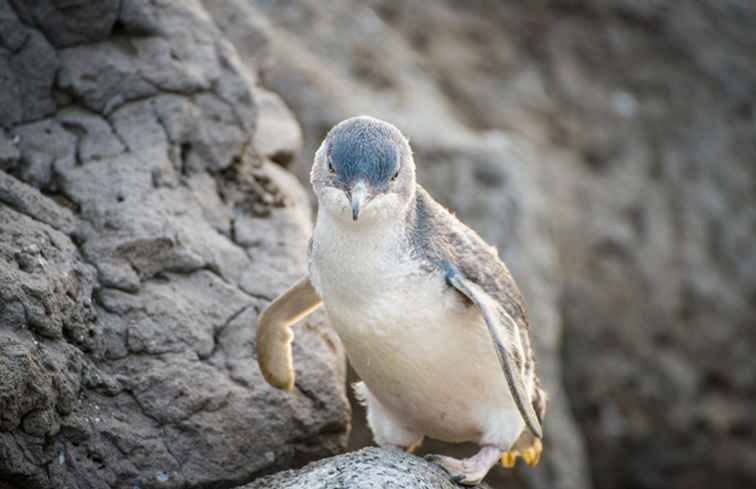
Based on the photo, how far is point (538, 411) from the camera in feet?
19.6

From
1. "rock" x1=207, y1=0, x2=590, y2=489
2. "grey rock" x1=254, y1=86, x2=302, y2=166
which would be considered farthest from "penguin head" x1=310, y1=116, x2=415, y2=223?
"rock" x1=207, y1=0, x2=590, y2=489

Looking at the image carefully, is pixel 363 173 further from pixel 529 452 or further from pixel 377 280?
pixel 529 452

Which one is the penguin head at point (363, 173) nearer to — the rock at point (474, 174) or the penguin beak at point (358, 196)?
the penguin beak at point (358, 196)

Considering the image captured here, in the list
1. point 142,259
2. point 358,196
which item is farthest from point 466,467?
point 142,259

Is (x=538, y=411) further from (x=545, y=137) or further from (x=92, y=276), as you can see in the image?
(x=545, y=137)

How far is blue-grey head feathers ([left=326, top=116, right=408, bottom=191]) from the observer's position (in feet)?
17.1

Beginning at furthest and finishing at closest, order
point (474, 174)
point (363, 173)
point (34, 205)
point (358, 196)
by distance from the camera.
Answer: point (474, 174)
point (34, 205)
point (363, 173)
point (358, 196)

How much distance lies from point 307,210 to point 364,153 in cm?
166

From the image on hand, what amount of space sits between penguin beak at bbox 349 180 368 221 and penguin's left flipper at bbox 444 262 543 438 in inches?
23.4

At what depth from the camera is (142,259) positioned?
18.6 feet

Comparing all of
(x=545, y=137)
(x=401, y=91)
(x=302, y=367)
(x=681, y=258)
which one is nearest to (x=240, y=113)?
(x=302, y=367)

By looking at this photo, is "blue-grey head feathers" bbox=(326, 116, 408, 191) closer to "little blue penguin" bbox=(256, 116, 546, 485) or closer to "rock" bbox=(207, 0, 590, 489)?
→ "little blue penguin" bbox=(256, 116, 546, 485)

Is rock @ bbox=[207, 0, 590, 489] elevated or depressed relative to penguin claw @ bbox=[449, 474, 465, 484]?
depressed

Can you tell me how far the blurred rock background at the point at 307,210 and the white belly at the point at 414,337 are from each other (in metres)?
0.58
